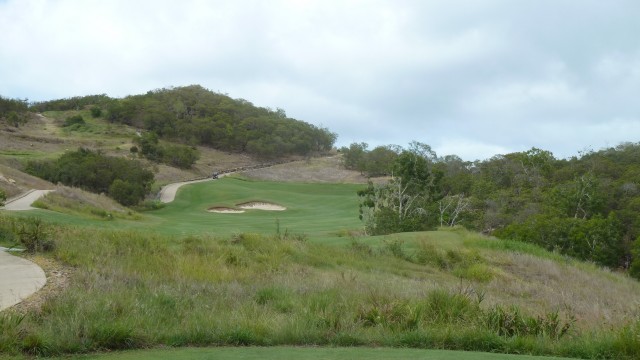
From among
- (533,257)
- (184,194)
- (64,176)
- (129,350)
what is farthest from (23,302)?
(184,194)

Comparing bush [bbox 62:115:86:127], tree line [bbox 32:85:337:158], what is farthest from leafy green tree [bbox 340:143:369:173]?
bush [bbox 62:115:86:127]

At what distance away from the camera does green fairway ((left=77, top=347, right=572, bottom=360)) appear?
6.15 m

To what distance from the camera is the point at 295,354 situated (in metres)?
6.27

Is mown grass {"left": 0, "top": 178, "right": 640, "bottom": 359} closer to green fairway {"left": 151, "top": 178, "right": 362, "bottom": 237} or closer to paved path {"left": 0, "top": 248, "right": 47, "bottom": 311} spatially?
paved path {"left": 0, "top": 248, "right": 47, "bottom": 311}

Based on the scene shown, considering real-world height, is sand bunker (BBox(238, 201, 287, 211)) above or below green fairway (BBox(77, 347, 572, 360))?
below

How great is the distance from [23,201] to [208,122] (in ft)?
275

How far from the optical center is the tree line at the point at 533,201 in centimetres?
4012

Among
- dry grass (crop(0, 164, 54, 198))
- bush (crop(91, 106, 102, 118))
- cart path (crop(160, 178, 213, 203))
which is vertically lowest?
cart path (crop(160, 178, 213, 203))

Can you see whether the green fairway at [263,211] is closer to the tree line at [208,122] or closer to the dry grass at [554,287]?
the dry grass at [554,287]

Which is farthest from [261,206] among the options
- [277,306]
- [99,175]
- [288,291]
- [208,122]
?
[208,122]

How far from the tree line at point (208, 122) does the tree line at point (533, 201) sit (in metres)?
39.2

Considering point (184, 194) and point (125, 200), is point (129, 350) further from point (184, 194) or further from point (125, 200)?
point (184, 194)

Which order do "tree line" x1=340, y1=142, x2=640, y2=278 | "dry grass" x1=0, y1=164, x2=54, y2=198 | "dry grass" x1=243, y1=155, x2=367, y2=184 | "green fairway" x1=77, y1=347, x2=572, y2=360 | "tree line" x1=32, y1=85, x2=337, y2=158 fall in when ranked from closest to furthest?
"green fairway" x1=77, y1=347, x2=572, y2=360 → "dry grass" x1=0, y1=164, x2=54, y2=198 → "tree line" x1=340, y1=142, x2=640, y2=278 → "dry grass" x1=243, y1=155, x2=367, y2=184 → "tree line" x1=32, y1=85, x2=337, y2=158

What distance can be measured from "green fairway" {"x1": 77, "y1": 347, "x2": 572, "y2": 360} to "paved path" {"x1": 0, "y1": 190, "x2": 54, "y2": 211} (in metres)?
21.5
